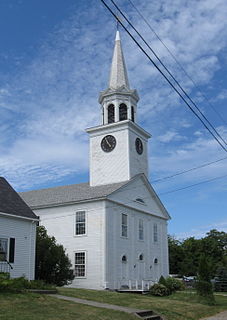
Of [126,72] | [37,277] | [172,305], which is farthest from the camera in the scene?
[126,72]

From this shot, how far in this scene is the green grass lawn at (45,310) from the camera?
13327 millimetres

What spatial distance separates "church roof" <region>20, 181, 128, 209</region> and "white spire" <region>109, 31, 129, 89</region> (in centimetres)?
991

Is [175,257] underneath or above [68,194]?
underneath

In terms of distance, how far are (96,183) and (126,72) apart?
38.5 ft

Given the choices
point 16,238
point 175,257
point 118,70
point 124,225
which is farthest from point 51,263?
point 175,257

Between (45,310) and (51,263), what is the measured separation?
15.3 meters

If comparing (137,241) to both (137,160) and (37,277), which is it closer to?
(137,160)

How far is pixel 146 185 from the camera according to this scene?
127 feet

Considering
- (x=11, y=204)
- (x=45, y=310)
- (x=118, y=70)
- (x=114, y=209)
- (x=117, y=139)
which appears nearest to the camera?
(x=45, y=310)

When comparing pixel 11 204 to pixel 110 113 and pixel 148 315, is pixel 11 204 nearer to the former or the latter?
pixel 148 315

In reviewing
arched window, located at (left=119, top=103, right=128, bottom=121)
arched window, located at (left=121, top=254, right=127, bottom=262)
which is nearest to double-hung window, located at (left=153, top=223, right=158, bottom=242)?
arched window, located at (left=121, top=254, right=127, bottom=262)

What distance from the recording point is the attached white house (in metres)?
23.3

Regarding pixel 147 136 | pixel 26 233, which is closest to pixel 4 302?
pixel 26 233

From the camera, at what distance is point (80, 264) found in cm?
3225
